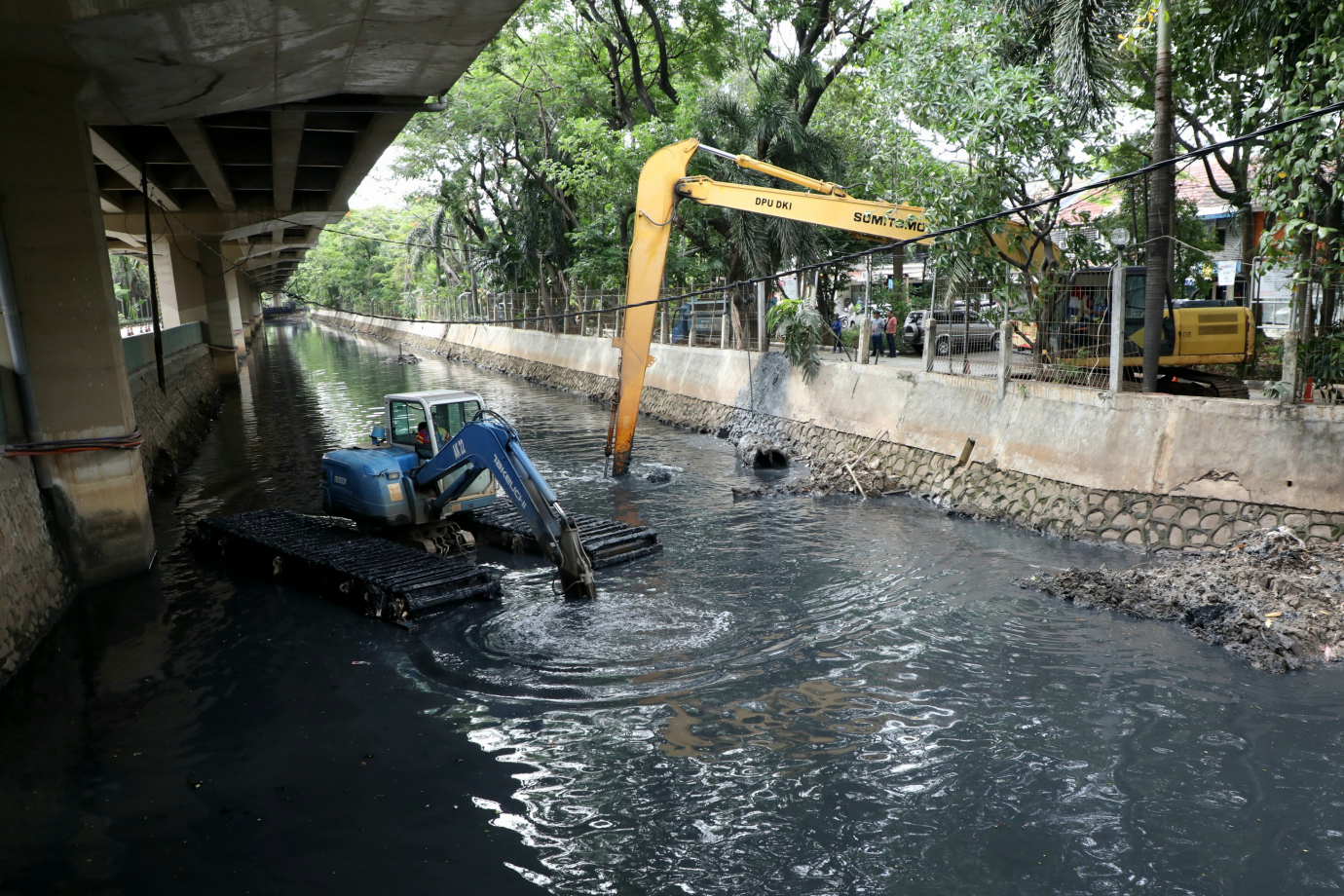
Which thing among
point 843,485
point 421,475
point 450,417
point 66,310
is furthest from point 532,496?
point 843,485

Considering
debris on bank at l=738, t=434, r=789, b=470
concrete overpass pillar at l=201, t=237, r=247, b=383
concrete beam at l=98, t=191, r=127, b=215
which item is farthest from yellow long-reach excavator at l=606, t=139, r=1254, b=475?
concrete overpass pillar at l=201, t=237, r=247, b=383

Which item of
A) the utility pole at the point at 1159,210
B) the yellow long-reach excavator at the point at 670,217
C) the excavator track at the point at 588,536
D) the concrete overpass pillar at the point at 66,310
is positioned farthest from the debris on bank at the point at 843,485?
the concrete overpass pillar at the point at 66,310

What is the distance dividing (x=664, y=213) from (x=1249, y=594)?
1095 centimetres

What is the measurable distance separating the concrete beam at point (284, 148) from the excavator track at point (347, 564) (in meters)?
6.92

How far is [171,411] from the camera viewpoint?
2078 centimetres

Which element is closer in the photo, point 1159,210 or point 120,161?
point 1159,210

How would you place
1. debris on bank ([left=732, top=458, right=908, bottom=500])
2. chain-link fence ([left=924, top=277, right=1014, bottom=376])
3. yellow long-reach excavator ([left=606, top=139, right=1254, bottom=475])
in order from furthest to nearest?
1. yellow long-reach excavator ([left=606, top=139, right=1254, bottom=475])
2. debris on bank ([left=732, top=458, right=908, bottom=500])
3. chain-link fence ([left=924, top=277, right=1014, bottom=376])

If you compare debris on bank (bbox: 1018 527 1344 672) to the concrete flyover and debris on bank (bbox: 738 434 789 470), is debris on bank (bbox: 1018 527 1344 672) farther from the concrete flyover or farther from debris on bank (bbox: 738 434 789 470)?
the concrete flyover

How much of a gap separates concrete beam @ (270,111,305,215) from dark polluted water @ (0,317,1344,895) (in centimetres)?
818

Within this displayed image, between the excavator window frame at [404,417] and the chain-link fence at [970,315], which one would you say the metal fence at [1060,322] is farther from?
the excavator window frame at [404,417]

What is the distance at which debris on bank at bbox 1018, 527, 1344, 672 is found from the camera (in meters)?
7.97

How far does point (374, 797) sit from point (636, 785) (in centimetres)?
184

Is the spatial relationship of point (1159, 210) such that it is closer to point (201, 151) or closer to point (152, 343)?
point (201, 151)

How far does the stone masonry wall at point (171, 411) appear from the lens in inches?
675
